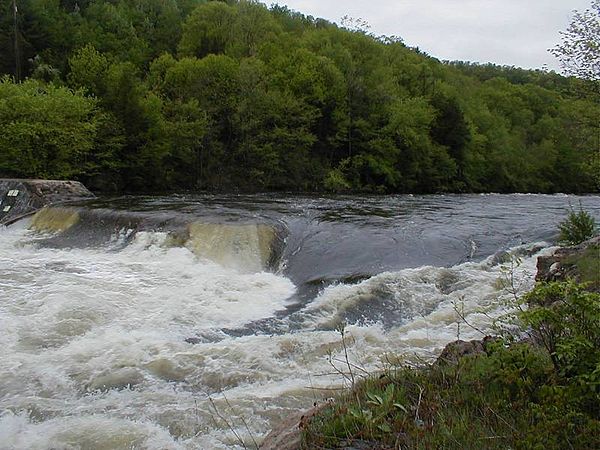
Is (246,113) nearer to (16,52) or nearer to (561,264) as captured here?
(16,52)

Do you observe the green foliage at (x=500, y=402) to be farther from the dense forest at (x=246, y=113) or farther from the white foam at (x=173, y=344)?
the dense forest at (x=246, y=113)

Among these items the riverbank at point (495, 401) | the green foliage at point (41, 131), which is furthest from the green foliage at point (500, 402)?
the green foliage at point (41, 131)

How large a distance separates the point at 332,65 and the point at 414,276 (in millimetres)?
28496

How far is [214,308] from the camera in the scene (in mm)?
8266

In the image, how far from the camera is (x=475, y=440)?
2824 millimetres

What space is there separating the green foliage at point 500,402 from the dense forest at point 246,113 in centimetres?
1235

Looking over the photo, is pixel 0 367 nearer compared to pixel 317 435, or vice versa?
pixel 317 435

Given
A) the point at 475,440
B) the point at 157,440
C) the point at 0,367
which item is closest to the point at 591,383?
the point at 475,440

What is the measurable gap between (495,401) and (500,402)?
5 centimetres

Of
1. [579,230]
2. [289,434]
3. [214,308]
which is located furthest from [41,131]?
[289,434]

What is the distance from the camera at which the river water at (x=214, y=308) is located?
194 inches

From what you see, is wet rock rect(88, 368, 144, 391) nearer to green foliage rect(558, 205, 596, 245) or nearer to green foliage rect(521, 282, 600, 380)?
green foliage rect(521, 282, 600, 380)

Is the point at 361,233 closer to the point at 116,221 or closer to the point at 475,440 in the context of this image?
the point at 116,221

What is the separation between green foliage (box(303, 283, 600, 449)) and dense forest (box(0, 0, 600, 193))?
12.4m
